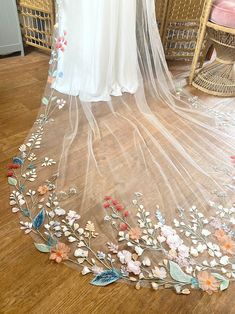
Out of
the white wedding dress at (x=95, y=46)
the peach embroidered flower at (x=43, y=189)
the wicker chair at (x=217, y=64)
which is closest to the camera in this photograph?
the peach embroidered flower at (x=43, y=189)

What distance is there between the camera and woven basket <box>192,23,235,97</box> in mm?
1891

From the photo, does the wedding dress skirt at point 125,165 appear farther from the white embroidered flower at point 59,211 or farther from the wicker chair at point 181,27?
the wicker chair at point 181,27

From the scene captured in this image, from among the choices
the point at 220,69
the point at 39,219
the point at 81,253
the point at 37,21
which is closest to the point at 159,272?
the point at 81,253

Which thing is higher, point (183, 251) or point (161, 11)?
point (161, 11)

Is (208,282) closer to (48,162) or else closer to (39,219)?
(39,219)

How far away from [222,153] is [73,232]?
93cm

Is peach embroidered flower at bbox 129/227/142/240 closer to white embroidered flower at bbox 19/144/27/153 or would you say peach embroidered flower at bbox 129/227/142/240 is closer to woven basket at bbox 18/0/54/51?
white embroidered flower at bbox 19/144/27/153

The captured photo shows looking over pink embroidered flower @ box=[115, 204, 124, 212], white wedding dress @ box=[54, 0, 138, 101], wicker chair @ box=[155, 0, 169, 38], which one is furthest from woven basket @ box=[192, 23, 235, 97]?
pink embroidered flower @ box=[115, 204, 124, 212]

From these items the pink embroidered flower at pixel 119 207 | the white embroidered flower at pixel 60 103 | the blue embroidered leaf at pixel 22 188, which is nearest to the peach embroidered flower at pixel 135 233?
the pink embroidered flower at pixel 119 207

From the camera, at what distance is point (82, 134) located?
1.50m

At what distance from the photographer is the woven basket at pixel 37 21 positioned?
2.15 meters

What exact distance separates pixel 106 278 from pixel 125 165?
581 millimetres

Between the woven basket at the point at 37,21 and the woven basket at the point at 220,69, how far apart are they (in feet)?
4.16

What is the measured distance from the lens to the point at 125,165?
1.35 meters
